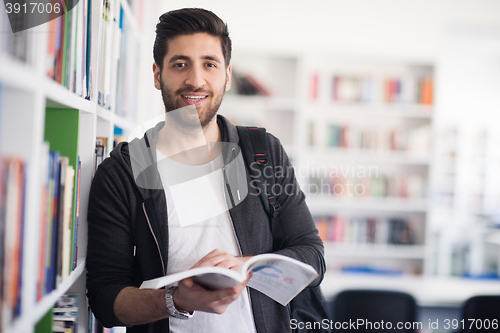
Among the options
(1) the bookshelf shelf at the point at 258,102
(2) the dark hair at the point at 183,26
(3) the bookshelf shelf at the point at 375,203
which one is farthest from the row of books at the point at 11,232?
(3) the bookshelf shelf at the point at 375,203

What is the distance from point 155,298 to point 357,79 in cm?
309

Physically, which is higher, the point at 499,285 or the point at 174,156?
the point at 174,156

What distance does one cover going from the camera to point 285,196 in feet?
4.09

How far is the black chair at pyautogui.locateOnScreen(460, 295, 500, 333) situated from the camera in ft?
5.34

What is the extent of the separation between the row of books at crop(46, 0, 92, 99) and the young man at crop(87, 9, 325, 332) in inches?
10.4

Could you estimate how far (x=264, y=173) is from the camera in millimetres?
1227

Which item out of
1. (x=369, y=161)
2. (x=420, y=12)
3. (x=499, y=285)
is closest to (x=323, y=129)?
(x=369, y=161)

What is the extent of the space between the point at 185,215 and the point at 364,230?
2.77 metres

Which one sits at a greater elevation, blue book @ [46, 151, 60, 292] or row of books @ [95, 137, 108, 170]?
row of books @ [95, 137, 108, 170]

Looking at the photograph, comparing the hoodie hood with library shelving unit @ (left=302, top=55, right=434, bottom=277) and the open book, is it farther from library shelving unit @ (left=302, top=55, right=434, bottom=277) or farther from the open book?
library shelving unit @ (left=302, top=55, right=434, bottom=277)

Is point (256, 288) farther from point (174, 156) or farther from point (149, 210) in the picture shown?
point (174, 156)

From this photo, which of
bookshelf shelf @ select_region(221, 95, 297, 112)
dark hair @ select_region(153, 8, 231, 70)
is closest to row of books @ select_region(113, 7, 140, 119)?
dark hair @ select_region(153, 8, 231, 70)

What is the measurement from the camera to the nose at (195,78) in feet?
4.06

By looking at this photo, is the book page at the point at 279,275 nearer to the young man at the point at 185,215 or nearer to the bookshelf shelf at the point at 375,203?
the young man at the point at 185,215
